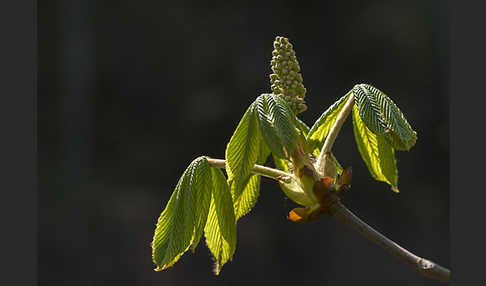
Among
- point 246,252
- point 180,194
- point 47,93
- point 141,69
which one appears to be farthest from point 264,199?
point 180,194

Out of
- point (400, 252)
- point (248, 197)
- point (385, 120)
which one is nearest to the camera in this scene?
point (400, 252)

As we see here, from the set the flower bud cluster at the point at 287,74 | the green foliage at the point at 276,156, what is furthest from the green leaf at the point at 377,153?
the flower bud cluster at the point at 287,74

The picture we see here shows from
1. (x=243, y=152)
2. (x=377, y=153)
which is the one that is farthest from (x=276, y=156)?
(x=377, y=153)

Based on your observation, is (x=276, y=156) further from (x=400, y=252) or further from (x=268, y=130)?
(x=400, y=252)

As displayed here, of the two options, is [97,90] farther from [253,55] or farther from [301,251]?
[301,251]

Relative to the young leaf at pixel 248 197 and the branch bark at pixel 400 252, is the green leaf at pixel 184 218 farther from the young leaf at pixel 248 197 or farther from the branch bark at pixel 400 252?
the branch bark at pixel 400 252
